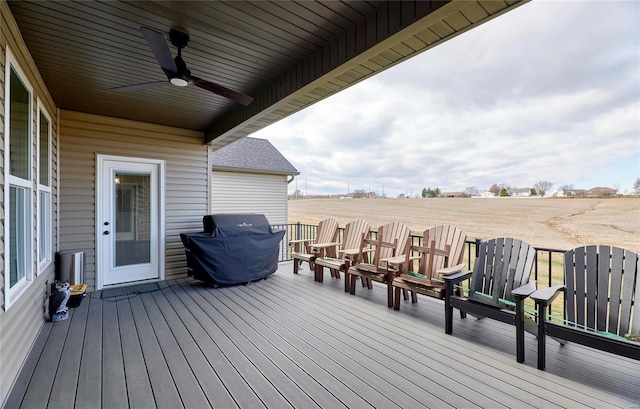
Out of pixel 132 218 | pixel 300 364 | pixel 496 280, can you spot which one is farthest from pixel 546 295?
pixel 132 218

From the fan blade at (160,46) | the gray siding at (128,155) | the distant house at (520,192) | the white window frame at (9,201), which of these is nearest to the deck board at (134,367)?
the white window frame at (9,201)

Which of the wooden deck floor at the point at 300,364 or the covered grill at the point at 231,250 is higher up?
the covered grill at the point at 231,250

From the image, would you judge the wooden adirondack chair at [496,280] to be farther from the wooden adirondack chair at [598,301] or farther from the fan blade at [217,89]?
the fan blade at [217,89]

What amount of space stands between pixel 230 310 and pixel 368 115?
32.1ft

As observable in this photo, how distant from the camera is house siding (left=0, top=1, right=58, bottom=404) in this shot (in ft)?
5.89

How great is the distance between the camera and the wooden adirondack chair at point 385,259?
3512 millimetres

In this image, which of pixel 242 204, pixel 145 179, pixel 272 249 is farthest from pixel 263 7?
pixel 242 204

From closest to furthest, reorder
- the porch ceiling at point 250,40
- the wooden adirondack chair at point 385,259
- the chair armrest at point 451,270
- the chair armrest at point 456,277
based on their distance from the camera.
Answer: the porch ceiling at point 250,40 → the chair armrest at point 456,277 → the chair armrest at point 451,270 → the wooden adirondack chair at point 385,259

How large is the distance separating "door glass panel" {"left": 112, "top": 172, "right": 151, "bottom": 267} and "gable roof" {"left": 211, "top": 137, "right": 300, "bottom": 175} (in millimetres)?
3108

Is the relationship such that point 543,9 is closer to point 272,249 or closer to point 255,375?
point 272,249

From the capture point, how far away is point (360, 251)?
4098 mm

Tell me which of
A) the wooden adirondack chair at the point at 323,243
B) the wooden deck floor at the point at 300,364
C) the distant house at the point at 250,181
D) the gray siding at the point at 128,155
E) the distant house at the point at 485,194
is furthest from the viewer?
the distant house at the point at 250,181

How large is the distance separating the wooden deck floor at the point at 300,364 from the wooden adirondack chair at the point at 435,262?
33cm

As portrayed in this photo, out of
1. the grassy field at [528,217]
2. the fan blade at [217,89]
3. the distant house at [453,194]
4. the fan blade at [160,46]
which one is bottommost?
the grassy field at [528,217]
